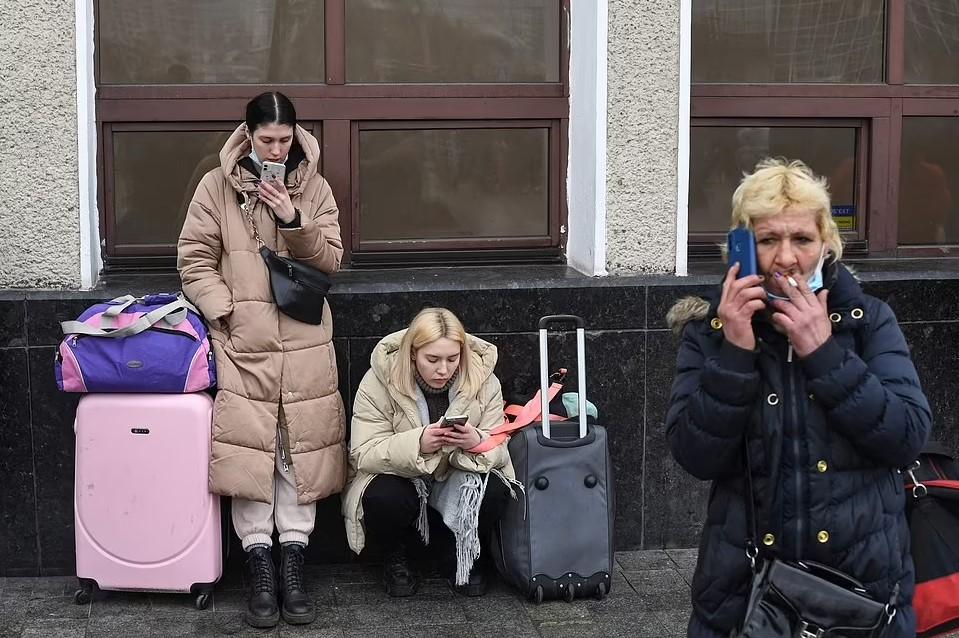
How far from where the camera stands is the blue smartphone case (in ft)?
9.87

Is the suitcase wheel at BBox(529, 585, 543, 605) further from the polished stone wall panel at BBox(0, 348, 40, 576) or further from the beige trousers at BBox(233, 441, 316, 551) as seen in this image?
the polished stone wall panel at BBox(0, 348, 40, 576)

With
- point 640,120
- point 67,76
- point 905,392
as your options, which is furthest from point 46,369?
point 905,392

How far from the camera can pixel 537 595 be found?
5.16 meters

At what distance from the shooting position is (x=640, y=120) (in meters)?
5.68

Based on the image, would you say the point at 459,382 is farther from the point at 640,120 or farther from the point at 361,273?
the point at 640,120

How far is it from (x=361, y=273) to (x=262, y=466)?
1.13 meters

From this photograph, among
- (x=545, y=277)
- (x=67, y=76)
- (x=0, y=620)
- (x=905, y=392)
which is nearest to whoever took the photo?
(x=905, y=392)

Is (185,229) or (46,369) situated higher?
(185,229)

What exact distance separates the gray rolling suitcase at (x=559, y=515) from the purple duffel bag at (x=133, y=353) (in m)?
1.23

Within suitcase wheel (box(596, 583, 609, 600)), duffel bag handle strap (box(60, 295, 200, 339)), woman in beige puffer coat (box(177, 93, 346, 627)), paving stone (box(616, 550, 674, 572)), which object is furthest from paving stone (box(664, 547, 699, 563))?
duffel bag handle strap (box(60, 295, 200, 339))

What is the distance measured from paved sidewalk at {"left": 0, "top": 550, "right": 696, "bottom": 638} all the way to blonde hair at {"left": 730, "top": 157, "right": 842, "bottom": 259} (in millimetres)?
2220

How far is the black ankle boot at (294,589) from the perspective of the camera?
16.5 ft

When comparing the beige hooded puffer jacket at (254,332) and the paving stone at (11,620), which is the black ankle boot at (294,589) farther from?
the paving stone at (11,620)

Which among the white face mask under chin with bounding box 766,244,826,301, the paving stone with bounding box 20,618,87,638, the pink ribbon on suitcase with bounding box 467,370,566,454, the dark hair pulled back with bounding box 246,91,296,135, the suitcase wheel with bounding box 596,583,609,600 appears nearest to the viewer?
the white face mask under chin with bounding box 766,244,826,301
